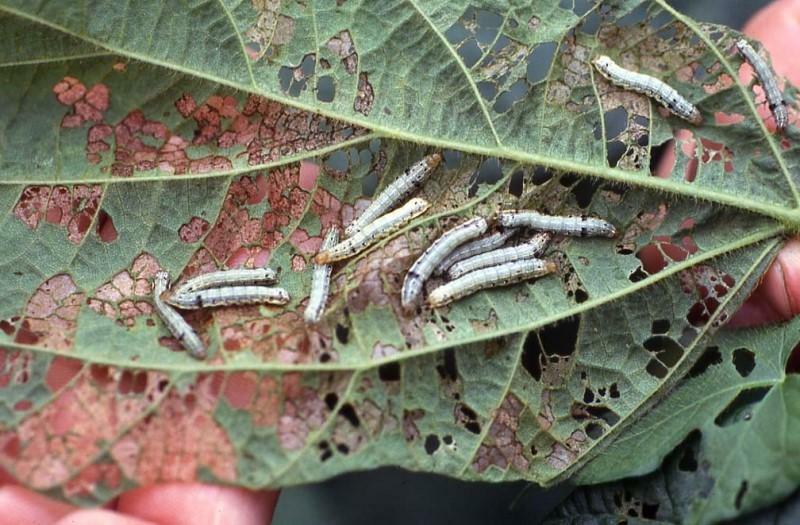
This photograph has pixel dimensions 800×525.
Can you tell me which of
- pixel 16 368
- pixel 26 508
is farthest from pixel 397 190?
pixel 26 508

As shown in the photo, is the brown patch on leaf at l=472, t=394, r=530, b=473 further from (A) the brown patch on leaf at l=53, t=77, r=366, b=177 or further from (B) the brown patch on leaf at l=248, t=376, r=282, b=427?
(A) the brown patch on leaf at l=53, t=77, r=366, b=177

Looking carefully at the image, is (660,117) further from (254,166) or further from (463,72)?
(254,166)

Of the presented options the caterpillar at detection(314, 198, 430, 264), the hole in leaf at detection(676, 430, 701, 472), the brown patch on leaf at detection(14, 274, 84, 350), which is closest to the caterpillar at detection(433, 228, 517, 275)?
the caterpillar at detection(314, 198, 430, 264)

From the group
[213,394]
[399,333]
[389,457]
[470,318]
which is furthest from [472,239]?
[213,394]

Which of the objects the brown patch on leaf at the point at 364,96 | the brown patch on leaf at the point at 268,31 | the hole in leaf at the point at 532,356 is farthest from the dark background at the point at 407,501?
the brown patch on leaf at the point at 268,31

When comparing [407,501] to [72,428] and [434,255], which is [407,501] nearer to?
[434,255]

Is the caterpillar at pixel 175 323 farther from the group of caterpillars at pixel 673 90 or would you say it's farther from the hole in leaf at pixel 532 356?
the group of caterpillars at pixel 673 90
